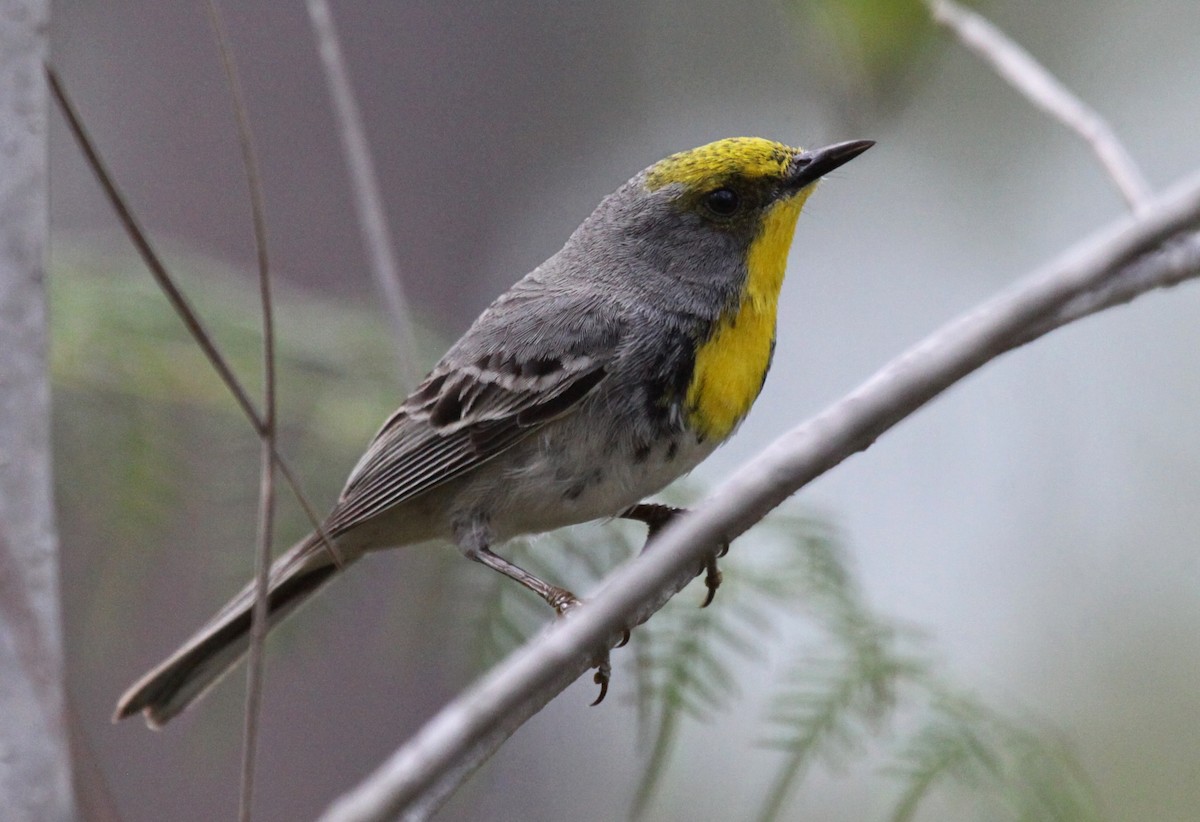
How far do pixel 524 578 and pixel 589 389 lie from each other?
474 millimetres

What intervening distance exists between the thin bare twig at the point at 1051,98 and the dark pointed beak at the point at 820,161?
0.31 metres

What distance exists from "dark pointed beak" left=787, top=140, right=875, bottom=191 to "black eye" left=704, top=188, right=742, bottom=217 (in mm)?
143

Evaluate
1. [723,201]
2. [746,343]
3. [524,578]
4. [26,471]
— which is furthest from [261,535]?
[723,201]

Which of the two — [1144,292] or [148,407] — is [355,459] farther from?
[1144,292]

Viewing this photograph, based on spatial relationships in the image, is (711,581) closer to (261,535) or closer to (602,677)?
(602,677)

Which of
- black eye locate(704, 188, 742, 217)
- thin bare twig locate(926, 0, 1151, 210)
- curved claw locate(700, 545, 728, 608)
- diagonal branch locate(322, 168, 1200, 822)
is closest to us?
diagonal branch locate(322, 168, 1200, 822)

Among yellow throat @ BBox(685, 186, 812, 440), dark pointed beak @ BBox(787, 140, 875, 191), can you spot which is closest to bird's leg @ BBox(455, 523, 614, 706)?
yellow throat @ BBox(685, 186, 812, 440)

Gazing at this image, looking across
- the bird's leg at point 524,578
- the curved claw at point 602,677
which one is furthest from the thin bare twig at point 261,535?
the curved claw at point 602,677

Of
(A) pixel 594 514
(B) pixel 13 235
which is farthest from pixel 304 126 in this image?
(B) pixel 13 235

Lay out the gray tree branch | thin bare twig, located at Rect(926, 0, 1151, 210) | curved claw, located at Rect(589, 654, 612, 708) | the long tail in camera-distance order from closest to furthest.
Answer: the gray tree branch, thin bare twig, located at Rect(926, 0, 1151, 210), curved claw, located at Rect(589, 654, 612, 708), the long tail

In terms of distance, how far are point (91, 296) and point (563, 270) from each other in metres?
1.38

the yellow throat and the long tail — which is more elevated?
the yellow throat

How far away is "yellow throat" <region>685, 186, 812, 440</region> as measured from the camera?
2877mm

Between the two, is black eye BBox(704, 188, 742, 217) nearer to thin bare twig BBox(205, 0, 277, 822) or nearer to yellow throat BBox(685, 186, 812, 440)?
yellow throat BBox(685, 186, 812, 440)
